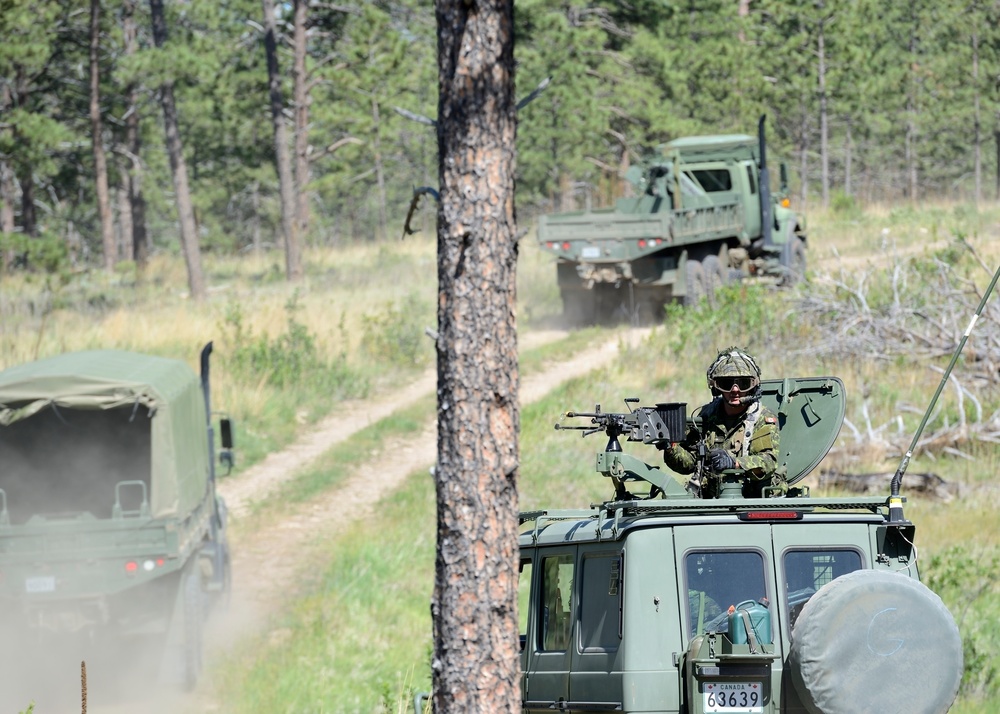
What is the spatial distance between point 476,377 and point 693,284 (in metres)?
16.1

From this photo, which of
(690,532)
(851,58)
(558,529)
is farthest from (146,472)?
(851,58)

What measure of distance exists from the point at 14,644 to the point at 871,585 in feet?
21.2

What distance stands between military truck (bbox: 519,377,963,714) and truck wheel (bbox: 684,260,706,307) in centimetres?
1455

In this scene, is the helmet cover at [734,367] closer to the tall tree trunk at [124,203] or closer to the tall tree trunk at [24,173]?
the tall tree trunk at [24,173]

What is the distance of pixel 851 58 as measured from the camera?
34.0 metres

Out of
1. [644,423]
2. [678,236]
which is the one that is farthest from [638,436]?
[678,236]

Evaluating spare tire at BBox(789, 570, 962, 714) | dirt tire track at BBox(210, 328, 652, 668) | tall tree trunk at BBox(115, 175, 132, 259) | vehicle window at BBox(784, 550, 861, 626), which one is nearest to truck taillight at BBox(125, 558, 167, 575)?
dirt tire track at BBox(210, 328, 652, 668)

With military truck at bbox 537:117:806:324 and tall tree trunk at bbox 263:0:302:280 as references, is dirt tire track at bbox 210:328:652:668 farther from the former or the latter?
tall tree trunk at bbox 263:0:302:280

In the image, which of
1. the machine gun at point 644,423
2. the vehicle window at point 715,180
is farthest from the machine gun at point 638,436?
the vehicle window at point 715,180

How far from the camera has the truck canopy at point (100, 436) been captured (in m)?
9.22

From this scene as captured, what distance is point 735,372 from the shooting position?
19.9 ft

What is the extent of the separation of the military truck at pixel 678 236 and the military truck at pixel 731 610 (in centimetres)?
1422

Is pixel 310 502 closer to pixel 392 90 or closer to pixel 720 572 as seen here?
pixel 720 572

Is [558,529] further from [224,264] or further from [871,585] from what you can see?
[224,264]
